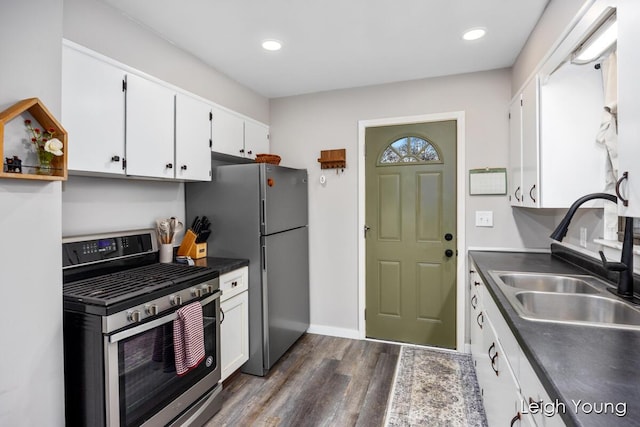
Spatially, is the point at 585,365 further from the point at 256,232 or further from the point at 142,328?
the point at 256,232

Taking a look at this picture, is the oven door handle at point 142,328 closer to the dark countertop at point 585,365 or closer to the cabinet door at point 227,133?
the cabinet door at point 227,133

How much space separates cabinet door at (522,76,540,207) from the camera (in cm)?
197

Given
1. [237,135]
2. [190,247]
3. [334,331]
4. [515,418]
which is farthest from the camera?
[334,331]

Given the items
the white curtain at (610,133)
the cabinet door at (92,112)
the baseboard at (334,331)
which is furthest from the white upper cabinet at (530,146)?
the cabinet door at (92,112)

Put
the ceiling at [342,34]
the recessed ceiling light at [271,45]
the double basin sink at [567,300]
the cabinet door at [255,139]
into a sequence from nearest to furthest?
the double basin sink at [567,300] < the ceiling at [342,34] < the recessed ceiling light at [271,45] < the cabinet door at [255,139]

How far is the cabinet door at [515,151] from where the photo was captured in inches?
92.7

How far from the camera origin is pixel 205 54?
2.46m

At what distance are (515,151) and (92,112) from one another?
9.12 feet

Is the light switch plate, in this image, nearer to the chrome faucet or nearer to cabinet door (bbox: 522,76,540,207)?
cabinet door (bbox: 522,76,540,207)

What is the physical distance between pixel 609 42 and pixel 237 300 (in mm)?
2571

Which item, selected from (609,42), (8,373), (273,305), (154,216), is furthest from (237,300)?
(609,42)

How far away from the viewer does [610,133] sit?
169 cm

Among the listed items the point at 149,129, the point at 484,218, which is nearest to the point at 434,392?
the point at 484,218

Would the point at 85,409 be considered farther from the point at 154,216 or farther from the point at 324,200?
the point at 324,200
